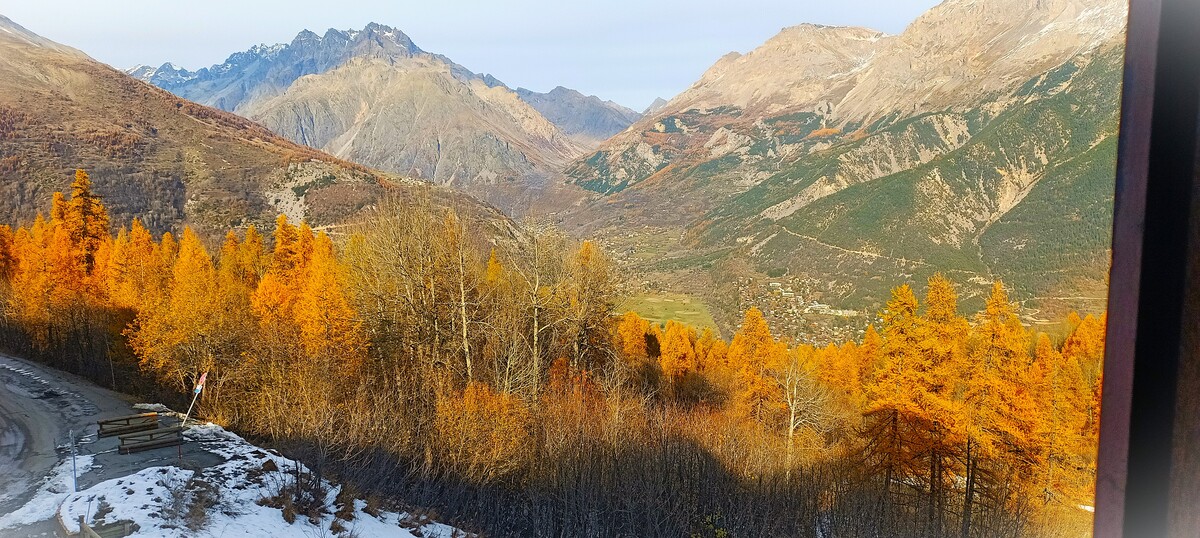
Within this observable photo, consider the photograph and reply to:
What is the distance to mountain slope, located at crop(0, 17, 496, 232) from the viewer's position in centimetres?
8738

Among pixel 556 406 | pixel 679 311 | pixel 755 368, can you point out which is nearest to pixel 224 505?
pixel 556 406

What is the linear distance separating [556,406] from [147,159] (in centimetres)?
11578

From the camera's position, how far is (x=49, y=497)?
12.9 meters

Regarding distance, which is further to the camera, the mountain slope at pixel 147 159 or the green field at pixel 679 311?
the mountain slope at pixel 147 159

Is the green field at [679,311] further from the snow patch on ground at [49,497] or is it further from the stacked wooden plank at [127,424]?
the snow patch on ground at [49,497]

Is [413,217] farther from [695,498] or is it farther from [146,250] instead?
[146,250]

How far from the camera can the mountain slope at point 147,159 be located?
3440 inches

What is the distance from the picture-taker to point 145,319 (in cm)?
2370

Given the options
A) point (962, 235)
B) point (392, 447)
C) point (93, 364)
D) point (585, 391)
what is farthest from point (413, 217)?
point (962, 235)

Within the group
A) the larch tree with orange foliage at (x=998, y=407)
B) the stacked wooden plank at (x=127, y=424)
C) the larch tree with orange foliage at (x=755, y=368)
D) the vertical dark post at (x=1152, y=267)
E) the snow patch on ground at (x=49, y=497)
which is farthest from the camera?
the larch tree with orange foliage at (x=755, y=368)

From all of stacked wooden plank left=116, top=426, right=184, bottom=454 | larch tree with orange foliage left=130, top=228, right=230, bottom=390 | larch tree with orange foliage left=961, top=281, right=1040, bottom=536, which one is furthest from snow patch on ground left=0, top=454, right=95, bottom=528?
larch tree with orange foliage left=961, top=281, right=1040, bottom=536

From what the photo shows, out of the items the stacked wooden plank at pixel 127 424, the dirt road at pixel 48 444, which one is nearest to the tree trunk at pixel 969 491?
the dirt road at pixel 48 444

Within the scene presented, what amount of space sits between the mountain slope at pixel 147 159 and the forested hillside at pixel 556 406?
232 ft

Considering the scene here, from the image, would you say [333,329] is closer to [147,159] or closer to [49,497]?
[49,497]
